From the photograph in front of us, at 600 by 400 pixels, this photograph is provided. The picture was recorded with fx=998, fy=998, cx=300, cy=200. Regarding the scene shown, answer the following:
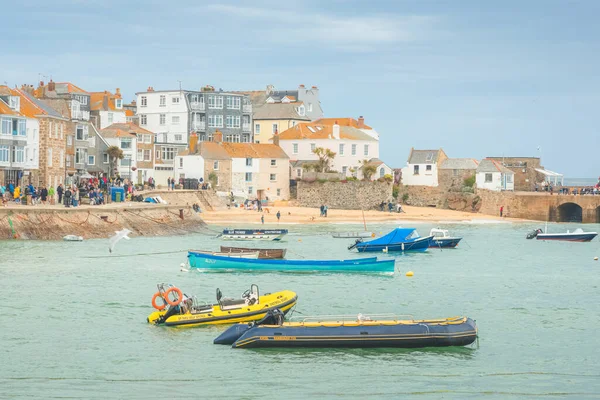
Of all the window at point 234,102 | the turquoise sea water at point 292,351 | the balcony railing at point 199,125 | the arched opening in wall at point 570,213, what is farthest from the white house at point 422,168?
the turquoise sea water at point 292,351

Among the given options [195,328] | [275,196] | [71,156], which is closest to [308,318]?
[195,328]

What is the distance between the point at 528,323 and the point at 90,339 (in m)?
17.1

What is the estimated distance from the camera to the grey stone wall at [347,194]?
106 m

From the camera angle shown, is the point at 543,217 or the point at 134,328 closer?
the point at 134,328

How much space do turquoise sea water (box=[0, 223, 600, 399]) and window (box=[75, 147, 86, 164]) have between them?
33.5 metres

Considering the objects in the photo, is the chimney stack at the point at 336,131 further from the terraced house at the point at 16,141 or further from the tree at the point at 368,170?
the terraced house at the point at 16,141

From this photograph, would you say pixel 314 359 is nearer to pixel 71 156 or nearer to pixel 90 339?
pixel 90 339

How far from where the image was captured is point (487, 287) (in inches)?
1999

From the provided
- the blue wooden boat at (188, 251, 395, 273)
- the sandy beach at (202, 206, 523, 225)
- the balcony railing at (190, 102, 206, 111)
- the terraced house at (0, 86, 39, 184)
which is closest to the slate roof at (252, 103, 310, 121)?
the balcony railing at (190, 102, 206, 111)

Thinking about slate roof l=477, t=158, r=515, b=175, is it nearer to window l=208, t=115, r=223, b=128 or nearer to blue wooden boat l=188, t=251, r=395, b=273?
window l=208, t=115, r=223, b=128

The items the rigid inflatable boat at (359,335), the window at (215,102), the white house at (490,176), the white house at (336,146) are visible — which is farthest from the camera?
the window at (215,102)

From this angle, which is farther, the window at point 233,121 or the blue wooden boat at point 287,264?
the window at point 233,121

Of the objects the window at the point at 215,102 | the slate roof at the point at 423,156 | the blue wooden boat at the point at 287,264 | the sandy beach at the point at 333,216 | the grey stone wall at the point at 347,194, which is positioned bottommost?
the blue wooden boat at the point at 287,264

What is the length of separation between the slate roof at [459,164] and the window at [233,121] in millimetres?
24855
